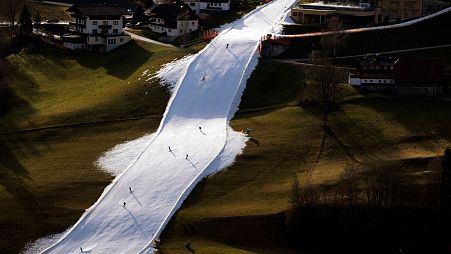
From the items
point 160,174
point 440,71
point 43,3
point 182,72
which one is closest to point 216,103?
point 182,72

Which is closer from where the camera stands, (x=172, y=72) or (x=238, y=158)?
(x=238, y=158)

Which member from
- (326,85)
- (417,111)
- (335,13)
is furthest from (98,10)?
(417,111)

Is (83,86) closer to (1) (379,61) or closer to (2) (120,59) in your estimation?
(2) (120,59)

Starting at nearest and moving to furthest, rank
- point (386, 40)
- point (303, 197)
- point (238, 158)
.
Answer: point (303, 197), point (238, 158), point (386, 40)

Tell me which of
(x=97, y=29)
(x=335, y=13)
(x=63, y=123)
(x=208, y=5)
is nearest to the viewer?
(x=63, y=123)

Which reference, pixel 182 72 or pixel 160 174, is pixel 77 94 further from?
pixel 160 174

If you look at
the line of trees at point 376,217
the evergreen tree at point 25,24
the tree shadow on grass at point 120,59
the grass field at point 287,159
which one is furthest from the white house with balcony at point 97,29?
the line of trees at point 376,217

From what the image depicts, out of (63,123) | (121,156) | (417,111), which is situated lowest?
(121,156)
